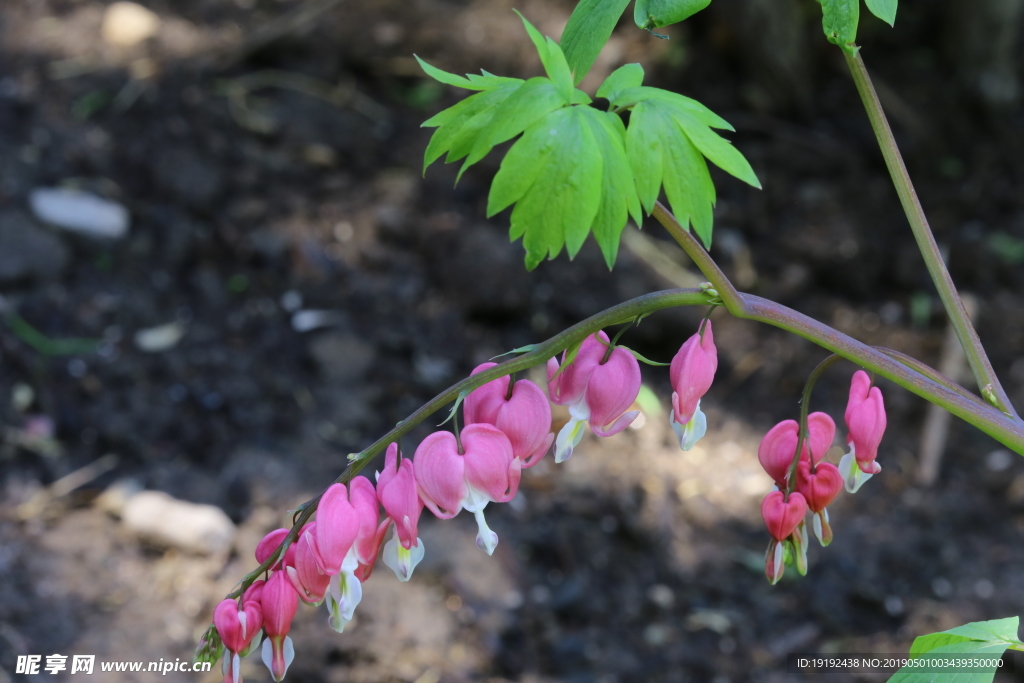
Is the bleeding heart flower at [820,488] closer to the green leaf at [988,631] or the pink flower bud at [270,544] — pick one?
the green leaf at [988,631]

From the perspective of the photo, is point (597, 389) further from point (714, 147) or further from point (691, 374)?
point (714, 147)

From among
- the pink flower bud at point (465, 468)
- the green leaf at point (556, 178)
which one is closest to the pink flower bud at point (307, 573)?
the pink flower bud at point (465, 468)

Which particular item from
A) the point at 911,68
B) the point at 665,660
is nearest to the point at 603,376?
the point at 665,660

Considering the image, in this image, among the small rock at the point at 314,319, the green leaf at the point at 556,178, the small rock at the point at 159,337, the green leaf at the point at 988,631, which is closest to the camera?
→ the green leaf at the point at 556,178

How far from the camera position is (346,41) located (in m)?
4.14

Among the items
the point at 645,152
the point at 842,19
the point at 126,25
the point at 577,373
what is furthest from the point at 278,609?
the point at 126,25

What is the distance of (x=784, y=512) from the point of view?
3.55 ft

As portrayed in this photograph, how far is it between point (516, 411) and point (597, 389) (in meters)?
0.10

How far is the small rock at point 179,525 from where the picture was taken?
2324 mm

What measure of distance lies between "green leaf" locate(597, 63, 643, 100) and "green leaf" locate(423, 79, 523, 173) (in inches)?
3.6

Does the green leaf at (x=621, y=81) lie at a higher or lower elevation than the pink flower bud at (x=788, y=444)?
higher

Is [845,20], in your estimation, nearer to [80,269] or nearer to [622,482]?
[622,482]

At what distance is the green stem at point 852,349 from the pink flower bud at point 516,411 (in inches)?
8.4

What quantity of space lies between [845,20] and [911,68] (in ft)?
12.3
